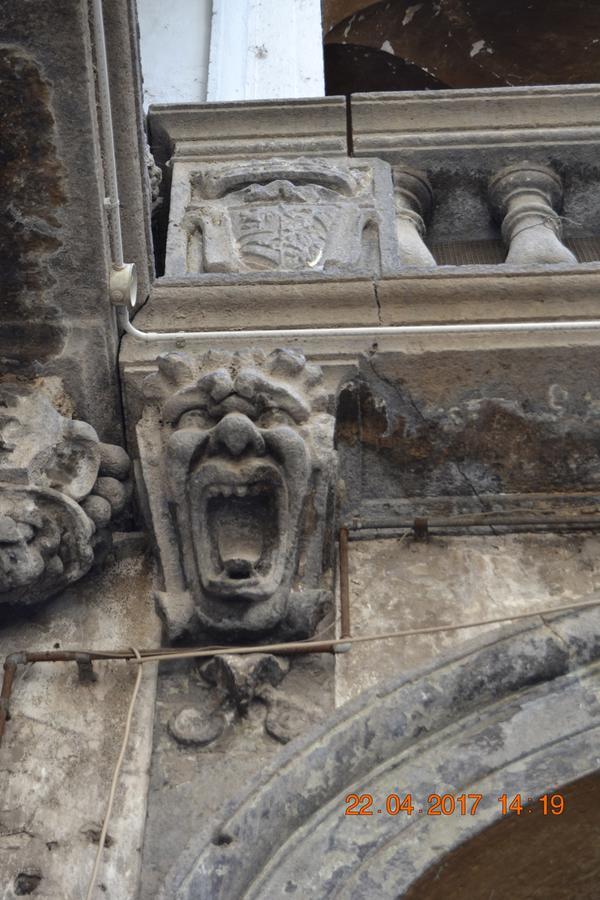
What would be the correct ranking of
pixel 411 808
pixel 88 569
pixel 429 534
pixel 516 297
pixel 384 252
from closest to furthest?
pixel 411 808, pixel 88 569, pixel 429 534, pixel 516 297, pixel 384 252

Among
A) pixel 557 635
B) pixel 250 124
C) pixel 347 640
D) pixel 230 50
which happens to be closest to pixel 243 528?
pixel 347 640

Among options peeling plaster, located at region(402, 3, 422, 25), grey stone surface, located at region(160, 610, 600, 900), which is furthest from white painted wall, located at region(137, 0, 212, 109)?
grey stone surface, located at region(160, 610, 600, 900)

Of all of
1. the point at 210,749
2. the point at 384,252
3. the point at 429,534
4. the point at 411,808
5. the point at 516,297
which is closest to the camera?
the point at 411,808

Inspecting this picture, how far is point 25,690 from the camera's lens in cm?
265

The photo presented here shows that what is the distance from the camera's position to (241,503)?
2.80 m

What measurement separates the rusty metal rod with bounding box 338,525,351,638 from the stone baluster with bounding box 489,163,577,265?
1027 millimetres

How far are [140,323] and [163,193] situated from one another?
103 centimetres

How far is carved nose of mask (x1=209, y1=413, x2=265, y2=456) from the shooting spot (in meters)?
2.73

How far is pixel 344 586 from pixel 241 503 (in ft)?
0.95

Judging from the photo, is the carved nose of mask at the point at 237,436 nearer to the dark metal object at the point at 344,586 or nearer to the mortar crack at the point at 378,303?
the dark metal object at the point at 344,586

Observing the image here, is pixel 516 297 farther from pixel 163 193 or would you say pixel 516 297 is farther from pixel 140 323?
pixel 163 193

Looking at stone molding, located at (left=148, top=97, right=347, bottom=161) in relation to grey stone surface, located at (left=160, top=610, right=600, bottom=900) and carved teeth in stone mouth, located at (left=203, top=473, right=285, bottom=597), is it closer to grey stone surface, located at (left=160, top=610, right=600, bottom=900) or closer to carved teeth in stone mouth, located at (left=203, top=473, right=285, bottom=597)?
carved teeth in stone mouth, located at (left=203, top=473, right=285, bottom=597)

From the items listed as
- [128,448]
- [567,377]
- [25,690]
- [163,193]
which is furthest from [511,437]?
[163,193]

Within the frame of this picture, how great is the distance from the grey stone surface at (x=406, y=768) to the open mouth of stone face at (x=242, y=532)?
34 cm
